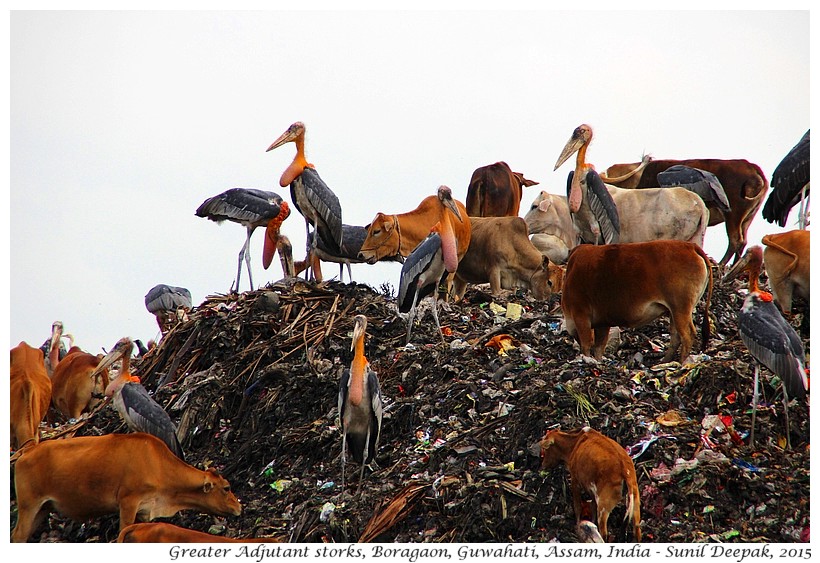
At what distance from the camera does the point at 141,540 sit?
7.93 meters

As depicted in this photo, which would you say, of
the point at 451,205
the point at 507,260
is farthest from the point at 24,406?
the point at 507,260

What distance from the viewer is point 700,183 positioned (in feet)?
46.6

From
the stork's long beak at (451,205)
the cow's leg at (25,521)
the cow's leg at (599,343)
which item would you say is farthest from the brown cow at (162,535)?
the stork's long beak at (451,205)

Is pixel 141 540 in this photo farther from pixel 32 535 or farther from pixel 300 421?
pixel 300 421

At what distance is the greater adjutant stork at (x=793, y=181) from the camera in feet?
41.8

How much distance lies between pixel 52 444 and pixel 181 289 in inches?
278

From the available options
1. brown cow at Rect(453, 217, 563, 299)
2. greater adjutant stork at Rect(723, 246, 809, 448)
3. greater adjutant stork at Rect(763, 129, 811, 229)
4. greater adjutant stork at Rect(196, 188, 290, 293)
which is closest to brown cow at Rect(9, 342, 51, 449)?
greater adjutant stork at Rect(196, 188, 290, 293)

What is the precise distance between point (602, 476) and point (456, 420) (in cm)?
254

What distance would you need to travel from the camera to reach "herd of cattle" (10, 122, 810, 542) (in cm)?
924

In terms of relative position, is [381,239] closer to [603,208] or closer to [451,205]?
[451,205]

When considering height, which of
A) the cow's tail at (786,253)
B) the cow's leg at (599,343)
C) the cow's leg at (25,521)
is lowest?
the cow's leg at (25,521)

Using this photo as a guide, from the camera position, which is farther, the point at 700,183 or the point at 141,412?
the point at 700,183

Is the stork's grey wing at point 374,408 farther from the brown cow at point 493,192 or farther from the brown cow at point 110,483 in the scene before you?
the brown cow at point 493,192

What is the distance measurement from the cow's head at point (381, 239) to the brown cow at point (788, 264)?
4.41 m
